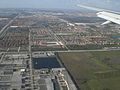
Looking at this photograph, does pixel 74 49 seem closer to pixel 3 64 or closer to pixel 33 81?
pixel 3 64

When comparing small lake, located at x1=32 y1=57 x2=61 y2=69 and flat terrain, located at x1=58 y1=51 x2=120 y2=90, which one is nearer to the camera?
flat terrain, located at x1=58 y1=51 x2=120 y2=90

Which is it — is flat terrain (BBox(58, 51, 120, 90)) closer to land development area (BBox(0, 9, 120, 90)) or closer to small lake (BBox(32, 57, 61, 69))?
land development area (BBox(0, 9, 120, 90))

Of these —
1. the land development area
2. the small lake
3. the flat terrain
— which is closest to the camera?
the flat terrain

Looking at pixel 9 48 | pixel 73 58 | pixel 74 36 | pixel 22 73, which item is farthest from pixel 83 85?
pixel 74 36

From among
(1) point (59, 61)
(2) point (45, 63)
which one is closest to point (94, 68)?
(1) point (59, 61)

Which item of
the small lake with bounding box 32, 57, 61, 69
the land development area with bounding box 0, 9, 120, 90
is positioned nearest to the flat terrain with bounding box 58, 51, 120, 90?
the land development area with bounding box 0, 9, 120, 90

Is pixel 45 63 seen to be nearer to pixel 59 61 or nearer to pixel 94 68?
pixel 59 61
